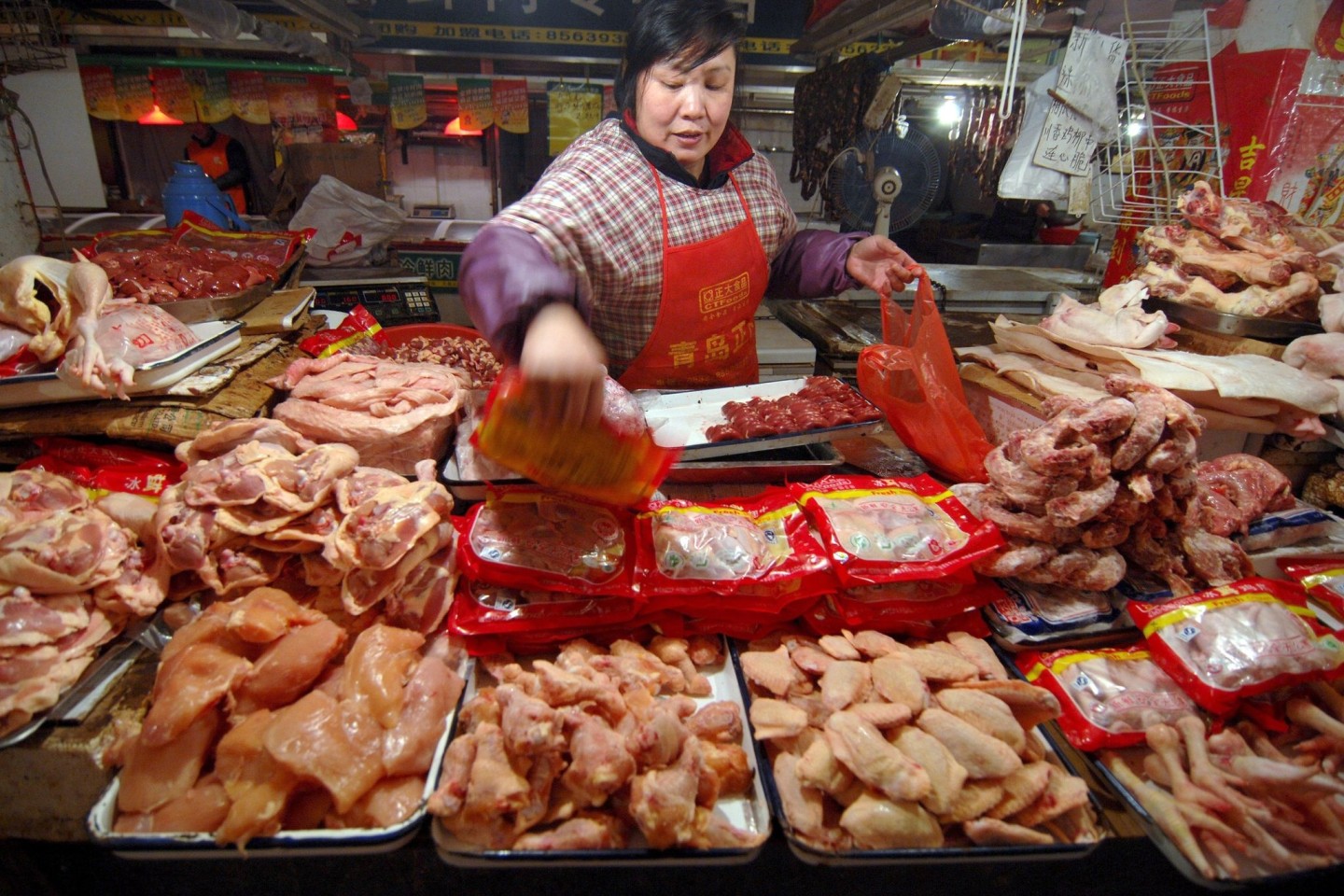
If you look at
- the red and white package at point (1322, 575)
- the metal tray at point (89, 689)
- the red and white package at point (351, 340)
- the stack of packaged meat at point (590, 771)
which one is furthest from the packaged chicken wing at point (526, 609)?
the red and white package at point (1322, 575)

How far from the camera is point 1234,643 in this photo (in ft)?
5.15

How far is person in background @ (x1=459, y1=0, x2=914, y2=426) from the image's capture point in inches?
64.9

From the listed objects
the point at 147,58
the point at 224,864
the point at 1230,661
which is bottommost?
the point at 224,864

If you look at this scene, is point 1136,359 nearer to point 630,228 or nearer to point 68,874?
point 630,228

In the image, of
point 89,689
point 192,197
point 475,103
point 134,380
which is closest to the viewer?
point 89,689

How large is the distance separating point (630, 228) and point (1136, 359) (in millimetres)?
1804

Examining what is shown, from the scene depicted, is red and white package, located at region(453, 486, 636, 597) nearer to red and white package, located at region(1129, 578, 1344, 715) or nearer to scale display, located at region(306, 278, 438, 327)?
red and white package, located at region(1129, 578, 1344, 715)

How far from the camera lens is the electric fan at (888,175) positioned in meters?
4.02

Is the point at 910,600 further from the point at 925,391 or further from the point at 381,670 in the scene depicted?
the point at 381,670

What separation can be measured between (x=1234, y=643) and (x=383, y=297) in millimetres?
4163

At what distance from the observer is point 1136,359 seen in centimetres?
225

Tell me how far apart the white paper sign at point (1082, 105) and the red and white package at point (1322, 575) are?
1794mm

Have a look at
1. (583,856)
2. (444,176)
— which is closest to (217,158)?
(444,176)

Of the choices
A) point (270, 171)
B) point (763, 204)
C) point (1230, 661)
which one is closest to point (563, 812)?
point (1230, 661)
